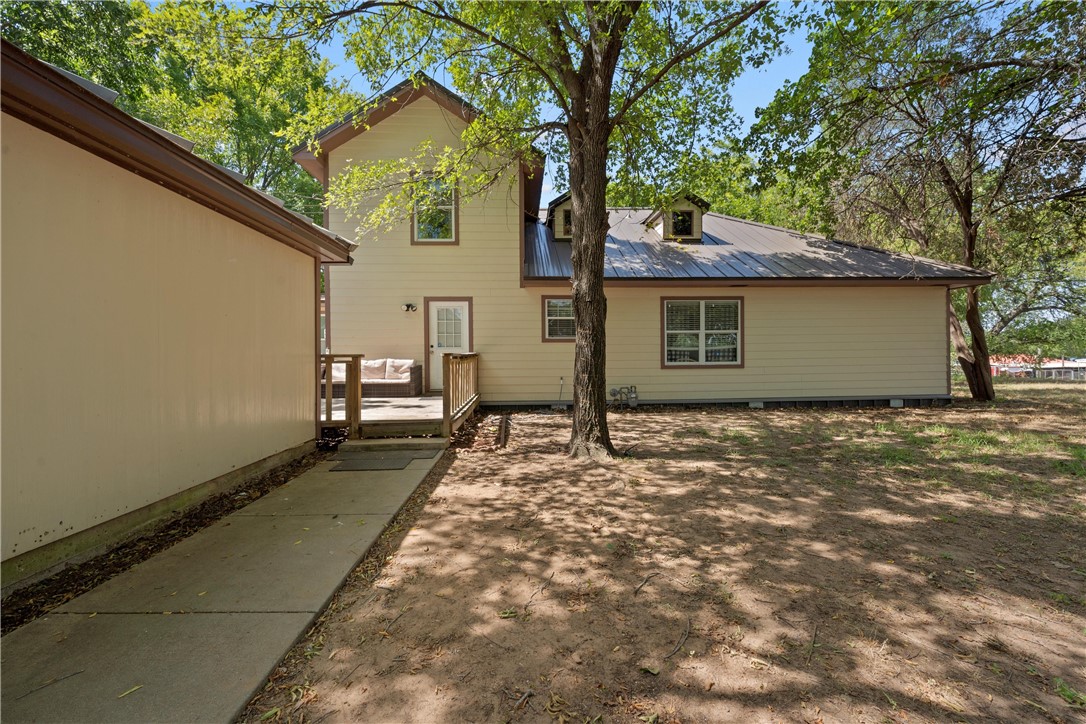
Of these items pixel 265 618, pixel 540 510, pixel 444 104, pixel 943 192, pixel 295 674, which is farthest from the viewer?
pixel 943 192

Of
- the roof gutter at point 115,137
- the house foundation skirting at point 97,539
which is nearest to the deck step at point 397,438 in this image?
the house foundation skirting at point 97,539

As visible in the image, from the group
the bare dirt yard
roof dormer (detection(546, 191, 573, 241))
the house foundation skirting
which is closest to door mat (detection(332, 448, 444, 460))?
the bare dirt yard

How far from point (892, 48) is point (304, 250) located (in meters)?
7.82

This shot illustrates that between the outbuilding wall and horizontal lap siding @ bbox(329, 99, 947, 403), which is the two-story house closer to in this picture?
horizontal lap siding @ bbox(329, 99, 947, 403)

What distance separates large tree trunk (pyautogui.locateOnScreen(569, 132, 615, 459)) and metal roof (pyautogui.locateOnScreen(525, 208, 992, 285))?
3772 mm

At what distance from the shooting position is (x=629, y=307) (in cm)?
1058

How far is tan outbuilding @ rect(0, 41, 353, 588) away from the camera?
8.52 feet

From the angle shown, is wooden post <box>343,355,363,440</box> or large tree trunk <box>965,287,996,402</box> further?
large tree trunk <box>965,287,996,402</box>

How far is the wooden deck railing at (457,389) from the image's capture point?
6.66 meters

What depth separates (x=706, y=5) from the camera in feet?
20.7

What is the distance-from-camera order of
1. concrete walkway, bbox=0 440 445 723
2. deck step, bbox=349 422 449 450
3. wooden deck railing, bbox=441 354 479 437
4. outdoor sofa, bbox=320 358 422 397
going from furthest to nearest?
outdoor sofa, bbox=320 358 422 397 < wooden deck railing, bbox=441 354 479 437 < deck step, bbox=349 422 449 450 < concrete walkway, bbox=0 440 445 723

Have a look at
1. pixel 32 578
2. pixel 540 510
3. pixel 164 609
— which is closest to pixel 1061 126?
pixel 540 510

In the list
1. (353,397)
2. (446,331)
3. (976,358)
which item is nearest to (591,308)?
(353,397)

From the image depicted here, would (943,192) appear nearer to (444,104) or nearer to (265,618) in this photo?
(444,104)
